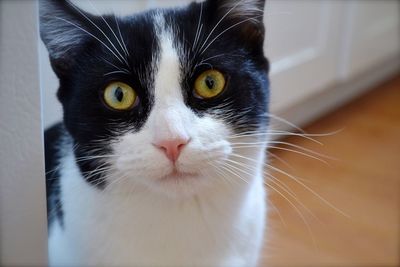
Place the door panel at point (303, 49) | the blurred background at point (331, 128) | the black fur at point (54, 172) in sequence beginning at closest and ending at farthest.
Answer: the black fur at point (54, 172) → the blurred background at point (331, 128) → the door panel at point (303, 49)

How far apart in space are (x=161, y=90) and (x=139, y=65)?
1.7 inches

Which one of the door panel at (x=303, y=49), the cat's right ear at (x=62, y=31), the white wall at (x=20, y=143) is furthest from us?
the door panel at (x=303, y=49)

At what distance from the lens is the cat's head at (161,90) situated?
1.90 ft

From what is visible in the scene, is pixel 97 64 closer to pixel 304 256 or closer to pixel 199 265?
pixel 199 265

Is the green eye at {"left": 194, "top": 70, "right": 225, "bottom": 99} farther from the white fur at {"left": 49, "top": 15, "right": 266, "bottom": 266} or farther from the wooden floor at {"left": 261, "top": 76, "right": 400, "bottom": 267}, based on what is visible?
the wooden floor at {"left": 261, "top": 76, "right": 400, "bottom": 267}

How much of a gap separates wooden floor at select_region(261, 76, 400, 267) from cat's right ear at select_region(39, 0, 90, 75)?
378 mm

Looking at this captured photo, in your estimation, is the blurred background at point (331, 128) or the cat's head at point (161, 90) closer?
the cat's head at point (161, 90)

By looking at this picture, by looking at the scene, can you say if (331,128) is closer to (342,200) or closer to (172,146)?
(342,200)

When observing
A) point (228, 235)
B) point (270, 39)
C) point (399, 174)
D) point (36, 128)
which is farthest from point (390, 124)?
point (36, 128)

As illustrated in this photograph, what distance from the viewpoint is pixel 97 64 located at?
0.62 meters

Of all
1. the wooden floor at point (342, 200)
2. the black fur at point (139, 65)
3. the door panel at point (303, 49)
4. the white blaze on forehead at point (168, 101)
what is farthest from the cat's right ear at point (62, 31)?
the door panel at point (303, 49)

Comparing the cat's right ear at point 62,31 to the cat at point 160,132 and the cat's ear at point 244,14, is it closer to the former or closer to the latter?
the cat at point 160,132

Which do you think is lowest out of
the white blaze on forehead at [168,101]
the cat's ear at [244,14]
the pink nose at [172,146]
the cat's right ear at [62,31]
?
the pink nose at [172,146]

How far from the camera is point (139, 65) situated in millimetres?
593
